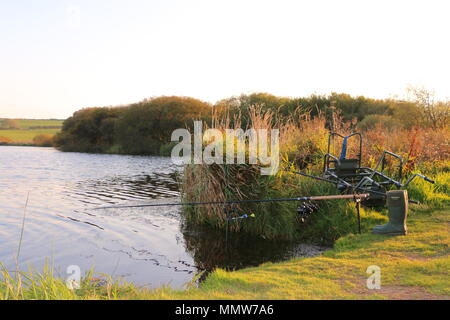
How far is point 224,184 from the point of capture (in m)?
8.48

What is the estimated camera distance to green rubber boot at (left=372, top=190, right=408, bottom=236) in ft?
21.4

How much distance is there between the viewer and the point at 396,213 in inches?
267

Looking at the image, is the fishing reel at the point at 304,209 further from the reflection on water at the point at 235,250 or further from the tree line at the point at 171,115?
the tree line at the point at 171,115

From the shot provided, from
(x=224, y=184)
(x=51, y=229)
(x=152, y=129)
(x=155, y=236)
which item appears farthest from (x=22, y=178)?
(x=152, y=129)

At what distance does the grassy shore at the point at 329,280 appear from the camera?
399cm

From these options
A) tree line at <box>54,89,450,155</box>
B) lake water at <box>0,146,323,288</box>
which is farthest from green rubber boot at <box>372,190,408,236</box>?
tree line at <box>54,89,450,155</box>

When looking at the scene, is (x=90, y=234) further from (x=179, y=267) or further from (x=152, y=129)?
(x=152, y=129)

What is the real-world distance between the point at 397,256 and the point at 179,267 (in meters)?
3.58

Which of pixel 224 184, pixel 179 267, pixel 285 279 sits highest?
pixel 224 184

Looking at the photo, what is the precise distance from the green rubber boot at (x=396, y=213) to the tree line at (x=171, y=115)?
13090 mm

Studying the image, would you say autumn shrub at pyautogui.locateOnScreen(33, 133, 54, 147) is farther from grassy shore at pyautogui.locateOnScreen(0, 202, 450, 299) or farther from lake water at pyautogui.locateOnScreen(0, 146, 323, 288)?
grassy shore at pyautogui.locateOnScreen(0, 202, 450, 299)

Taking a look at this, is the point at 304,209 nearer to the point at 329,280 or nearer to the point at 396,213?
the point at 396,213

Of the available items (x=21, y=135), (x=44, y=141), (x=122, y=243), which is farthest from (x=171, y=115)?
(x=21, y=135)

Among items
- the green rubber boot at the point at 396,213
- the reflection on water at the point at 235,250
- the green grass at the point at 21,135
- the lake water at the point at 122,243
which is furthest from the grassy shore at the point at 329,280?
the green grass at the point at 21,135
